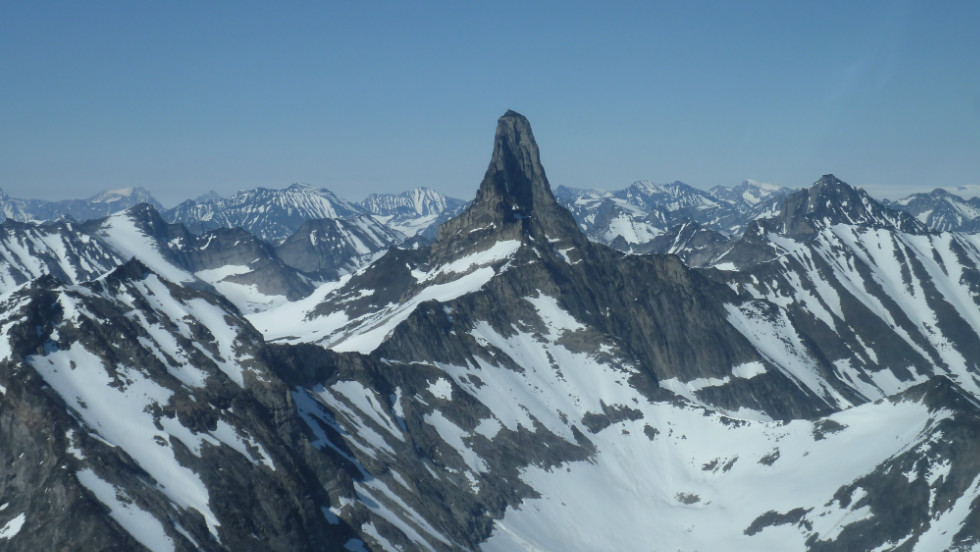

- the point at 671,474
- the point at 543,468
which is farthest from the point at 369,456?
the point at 671,474

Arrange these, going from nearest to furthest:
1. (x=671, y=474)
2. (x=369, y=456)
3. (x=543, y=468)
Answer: (x=369, y=456)
(x=543, y=468)
(x=671, y=474)

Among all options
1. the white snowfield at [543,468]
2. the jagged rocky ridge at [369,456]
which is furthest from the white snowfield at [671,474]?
the jagged rocky ridge at [369,456]

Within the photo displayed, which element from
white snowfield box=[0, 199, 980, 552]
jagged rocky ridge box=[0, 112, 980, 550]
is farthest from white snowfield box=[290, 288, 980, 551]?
jagged rocky ridge box=[0, 112, 980, 550]

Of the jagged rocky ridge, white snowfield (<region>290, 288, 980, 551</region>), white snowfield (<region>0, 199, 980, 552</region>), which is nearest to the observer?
the jagged rocky ridge

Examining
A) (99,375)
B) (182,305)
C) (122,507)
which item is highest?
→ (182,305)

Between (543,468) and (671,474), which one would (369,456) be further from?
(671,474)

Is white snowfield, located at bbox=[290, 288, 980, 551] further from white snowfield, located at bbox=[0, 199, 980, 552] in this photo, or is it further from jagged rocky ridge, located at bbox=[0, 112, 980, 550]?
jagged rocky ridge, located at bbox=[0, 112, 980, 550]

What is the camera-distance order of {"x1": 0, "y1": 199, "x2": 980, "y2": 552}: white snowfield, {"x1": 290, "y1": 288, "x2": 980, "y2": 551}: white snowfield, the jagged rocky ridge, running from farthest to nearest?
1. {"x1": 290, "y1": 288, "x2": 980, "y2": 551}: white snowfield
2. {"x1": 0, "y1": 199, "x2": 980, "y2": 552}: white snowfield
3. the jagged rocky ridge

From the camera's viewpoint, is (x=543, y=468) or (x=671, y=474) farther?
(x=671, y=474)

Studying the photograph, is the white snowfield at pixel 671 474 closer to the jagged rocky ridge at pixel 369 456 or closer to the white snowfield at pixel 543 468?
the white snowfield at pixel 543 468

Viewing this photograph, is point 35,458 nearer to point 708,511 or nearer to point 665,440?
point 708,511

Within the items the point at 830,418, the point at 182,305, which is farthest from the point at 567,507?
the point at 182,305
